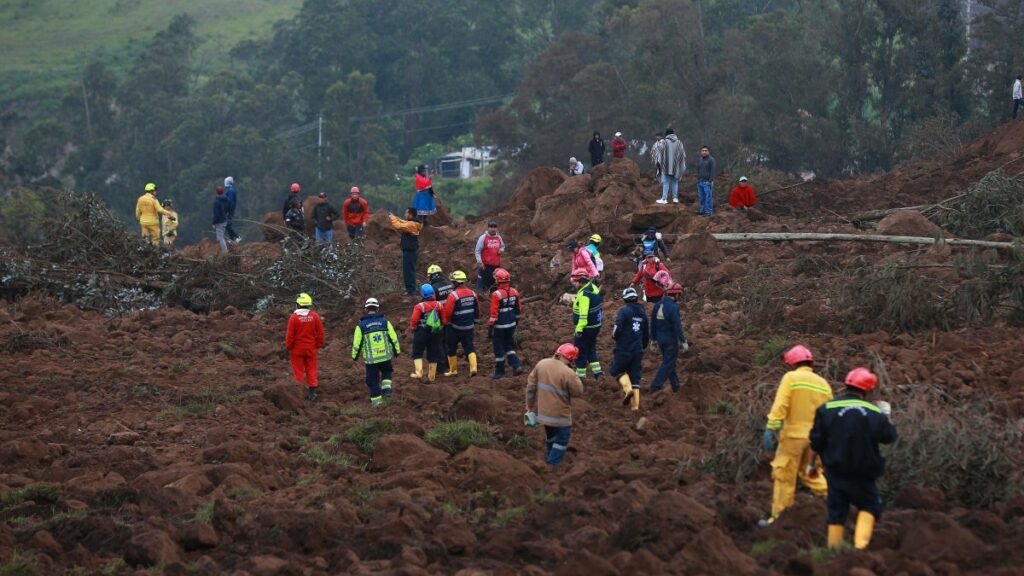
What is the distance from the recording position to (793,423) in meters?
11.0

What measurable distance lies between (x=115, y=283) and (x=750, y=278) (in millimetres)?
11547

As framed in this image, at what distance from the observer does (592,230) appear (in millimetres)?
27875

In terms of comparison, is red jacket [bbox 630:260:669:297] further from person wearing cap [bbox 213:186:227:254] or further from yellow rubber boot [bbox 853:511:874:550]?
person wearing cap [bbox 213:186:227:254]

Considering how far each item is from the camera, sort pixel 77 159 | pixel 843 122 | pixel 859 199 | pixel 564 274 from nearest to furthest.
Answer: pixel 564 274
pixel 859 199
pixel 843 122
pixel 77 159

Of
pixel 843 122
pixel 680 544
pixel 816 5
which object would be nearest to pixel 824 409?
pixel 680 544

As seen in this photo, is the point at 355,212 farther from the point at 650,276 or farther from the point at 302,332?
the point at 302,332

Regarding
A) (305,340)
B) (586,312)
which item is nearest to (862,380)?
(586,312)

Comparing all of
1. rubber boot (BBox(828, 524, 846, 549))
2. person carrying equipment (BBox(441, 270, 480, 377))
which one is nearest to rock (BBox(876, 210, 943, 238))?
person carrying equipment (BBox(441, 270, 480, 377))

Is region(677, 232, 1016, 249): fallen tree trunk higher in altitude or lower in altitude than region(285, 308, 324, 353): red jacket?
higher

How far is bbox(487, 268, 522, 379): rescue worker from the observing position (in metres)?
17.9

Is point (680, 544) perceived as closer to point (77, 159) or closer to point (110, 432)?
point (110, 432)

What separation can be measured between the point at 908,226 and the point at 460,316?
9207 mm

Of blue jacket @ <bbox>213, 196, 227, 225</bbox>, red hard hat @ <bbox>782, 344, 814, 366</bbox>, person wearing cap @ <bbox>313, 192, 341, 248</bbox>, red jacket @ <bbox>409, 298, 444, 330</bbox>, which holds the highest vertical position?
blue jacket @ <bbox>213, 196, 227, 225</bbox>

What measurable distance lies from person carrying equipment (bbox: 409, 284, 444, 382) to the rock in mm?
9063
